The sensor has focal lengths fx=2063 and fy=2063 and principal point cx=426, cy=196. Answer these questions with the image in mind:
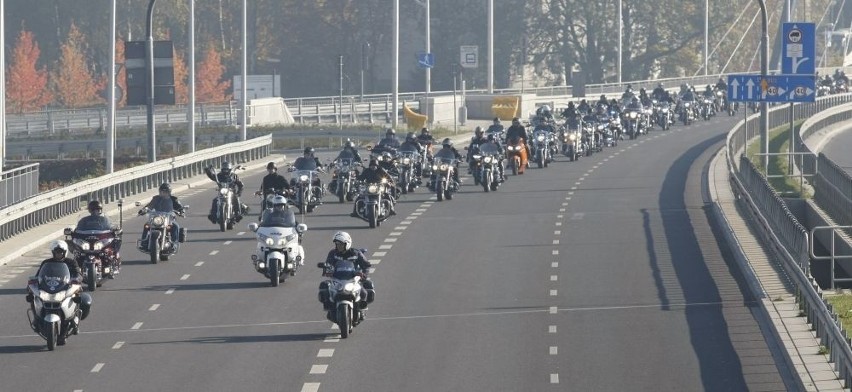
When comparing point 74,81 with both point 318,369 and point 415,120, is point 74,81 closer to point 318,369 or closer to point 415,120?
point 415,120

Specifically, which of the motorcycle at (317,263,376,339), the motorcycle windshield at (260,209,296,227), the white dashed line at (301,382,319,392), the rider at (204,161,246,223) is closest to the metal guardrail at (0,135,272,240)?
the rider at (204,161,246,223)

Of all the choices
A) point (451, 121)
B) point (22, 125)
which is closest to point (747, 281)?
point (451, 121)

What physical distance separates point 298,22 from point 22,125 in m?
44.7

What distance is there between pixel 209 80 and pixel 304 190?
270 feet

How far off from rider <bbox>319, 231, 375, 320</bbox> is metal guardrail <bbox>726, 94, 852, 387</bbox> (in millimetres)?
4970

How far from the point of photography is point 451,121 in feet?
281

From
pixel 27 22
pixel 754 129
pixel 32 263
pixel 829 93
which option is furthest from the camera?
pixel 27 22

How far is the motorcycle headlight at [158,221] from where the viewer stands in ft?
103

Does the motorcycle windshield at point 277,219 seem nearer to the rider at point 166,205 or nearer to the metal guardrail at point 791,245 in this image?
the rider at point 166,205

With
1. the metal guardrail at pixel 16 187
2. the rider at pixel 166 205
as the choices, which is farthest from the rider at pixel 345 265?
the metal guardrail at pixel 16 187

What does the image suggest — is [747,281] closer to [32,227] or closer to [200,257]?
[200,257]

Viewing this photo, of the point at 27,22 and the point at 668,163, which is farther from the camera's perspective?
the point at 27,22

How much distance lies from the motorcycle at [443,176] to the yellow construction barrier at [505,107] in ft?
135

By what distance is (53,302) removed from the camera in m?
22.7
